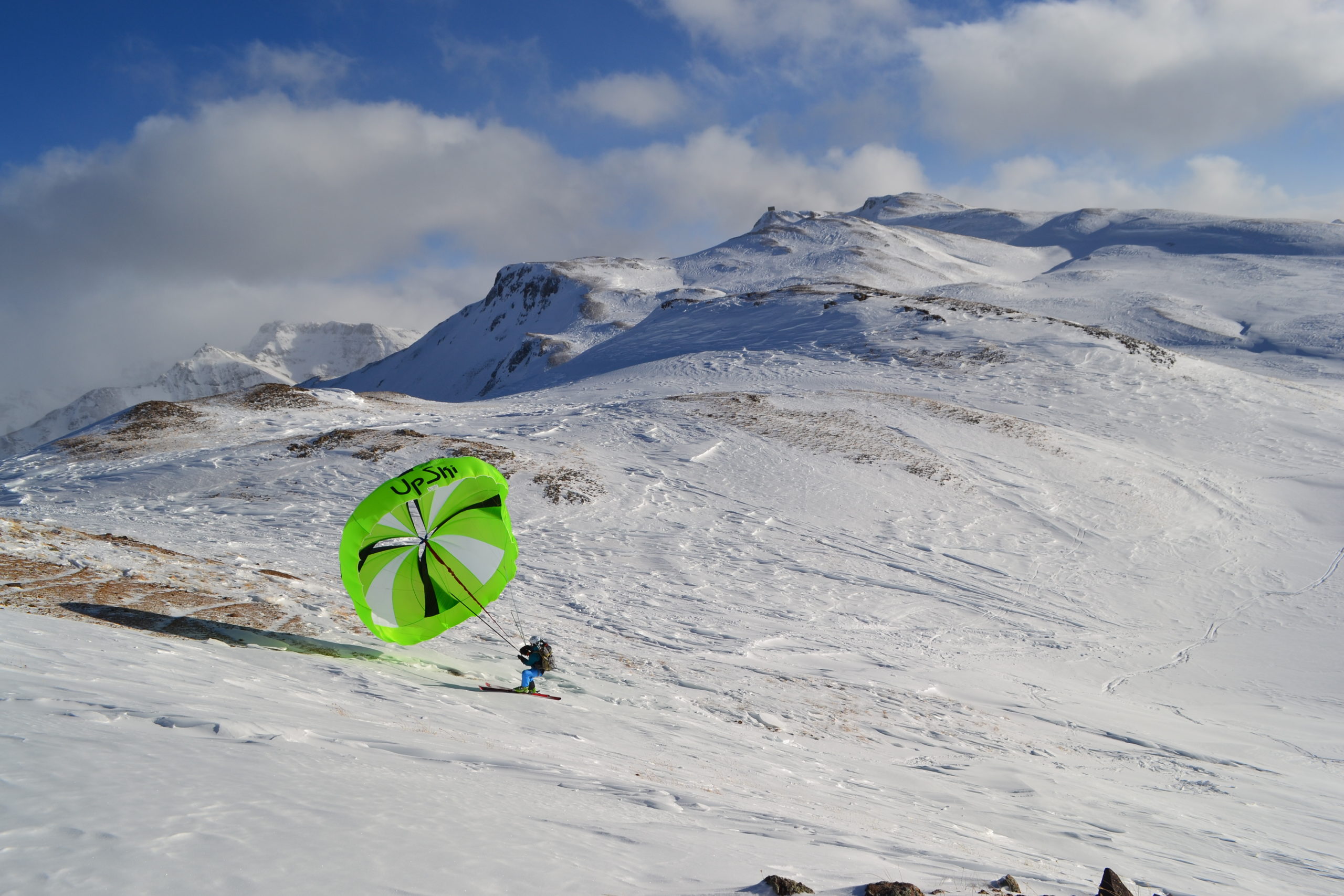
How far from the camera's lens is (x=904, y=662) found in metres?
14.8

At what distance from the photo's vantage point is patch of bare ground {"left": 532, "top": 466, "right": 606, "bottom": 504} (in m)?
22.4

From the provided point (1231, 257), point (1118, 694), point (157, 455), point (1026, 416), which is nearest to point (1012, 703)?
point (1118, 694)

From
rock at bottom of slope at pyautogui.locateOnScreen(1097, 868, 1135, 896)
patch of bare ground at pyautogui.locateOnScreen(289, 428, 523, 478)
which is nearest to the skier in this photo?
rock at bottom of slope at pyautogui.locateOnScreen(1097, 868, 1135, 896)

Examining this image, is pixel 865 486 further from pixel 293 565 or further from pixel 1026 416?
pixel 293 565

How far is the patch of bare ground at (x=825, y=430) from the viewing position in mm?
27469

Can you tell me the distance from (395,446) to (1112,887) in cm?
2322

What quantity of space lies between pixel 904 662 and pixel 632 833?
35.7 feet

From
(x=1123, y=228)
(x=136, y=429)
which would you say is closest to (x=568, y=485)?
(x=136, y=429)

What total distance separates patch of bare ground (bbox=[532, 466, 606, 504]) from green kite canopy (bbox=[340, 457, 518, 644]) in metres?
11.5

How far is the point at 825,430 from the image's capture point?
97.3 feet

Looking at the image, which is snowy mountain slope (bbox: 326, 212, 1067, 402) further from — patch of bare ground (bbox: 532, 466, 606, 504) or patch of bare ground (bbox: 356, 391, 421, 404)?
patch of bare ground (bbox: 532, 466, 606, 504)

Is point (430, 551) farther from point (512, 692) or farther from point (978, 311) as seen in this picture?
point (978, 311)

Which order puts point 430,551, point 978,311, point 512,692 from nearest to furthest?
point 512,692 < point 430,551 < point 978,311

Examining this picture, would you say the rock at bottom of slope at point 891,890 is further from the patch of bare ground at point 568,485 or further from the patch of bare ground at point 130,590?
the patch of bare ground at point 568,485
